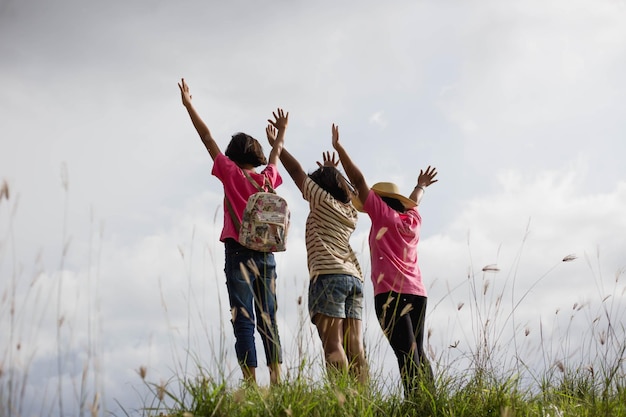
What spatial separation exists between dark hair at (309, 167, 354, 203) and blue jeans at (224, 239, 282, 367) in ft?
2.26

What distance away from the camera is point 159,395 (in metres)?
3.54

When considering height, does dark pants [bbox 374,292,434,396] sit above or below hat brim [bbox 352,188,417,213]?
below

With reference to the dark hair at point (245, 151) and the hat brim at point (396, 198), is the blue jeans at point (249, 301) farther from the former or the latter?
the hat brim at point (396, 198)

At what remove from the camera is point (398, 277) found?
5062mm

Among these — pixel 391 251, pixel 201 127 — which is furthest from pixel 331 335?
pixel 201 127

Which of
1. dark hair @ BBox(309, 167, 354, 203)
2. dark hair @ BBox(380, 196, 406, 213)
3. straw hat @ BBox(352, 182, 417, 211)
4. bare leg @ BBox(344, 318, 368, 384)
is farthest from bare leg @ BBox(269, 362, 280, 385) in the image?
dark hair @ BBox(380, 196, 406, 213)

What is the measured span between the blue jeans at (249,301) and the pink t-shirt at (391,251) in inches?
31.5

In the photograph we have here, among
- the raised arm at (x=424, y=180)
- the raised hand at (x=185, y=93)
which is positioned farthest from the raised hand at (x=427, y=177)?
the raised hand at (x=185, y=93)

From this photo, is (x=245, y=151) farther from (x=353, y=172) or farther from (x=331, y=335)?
(x=331, y=335)

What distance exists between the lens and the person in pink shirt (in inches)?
189

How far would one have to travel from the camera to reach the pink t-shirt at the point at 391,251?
5.06 meters

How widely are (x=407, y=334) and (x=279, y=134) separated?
A: 6.72 feet

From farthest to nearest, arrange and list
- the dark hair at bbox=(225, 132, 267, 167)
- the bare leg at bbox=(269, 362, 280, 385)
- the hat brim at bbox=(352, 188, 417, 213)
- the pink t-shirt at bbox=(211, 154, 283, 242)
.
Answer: the hat brim at bbox=(352, 188, 417, 213), the dark hair at bbox=(225, 132, 267, 167), the pink t-shirt at bbox=(211, 154, 283, 242), the bare leg at bbox=(269, 362, 280, 385)

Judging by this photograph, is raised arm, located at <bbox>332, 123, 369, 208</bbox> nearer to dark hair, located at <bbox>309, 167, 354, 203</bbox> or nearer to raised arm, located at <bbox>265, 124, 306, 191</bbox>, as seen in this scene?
dark hair, located at <bbox>309, 167, 354, 203</bbox>
